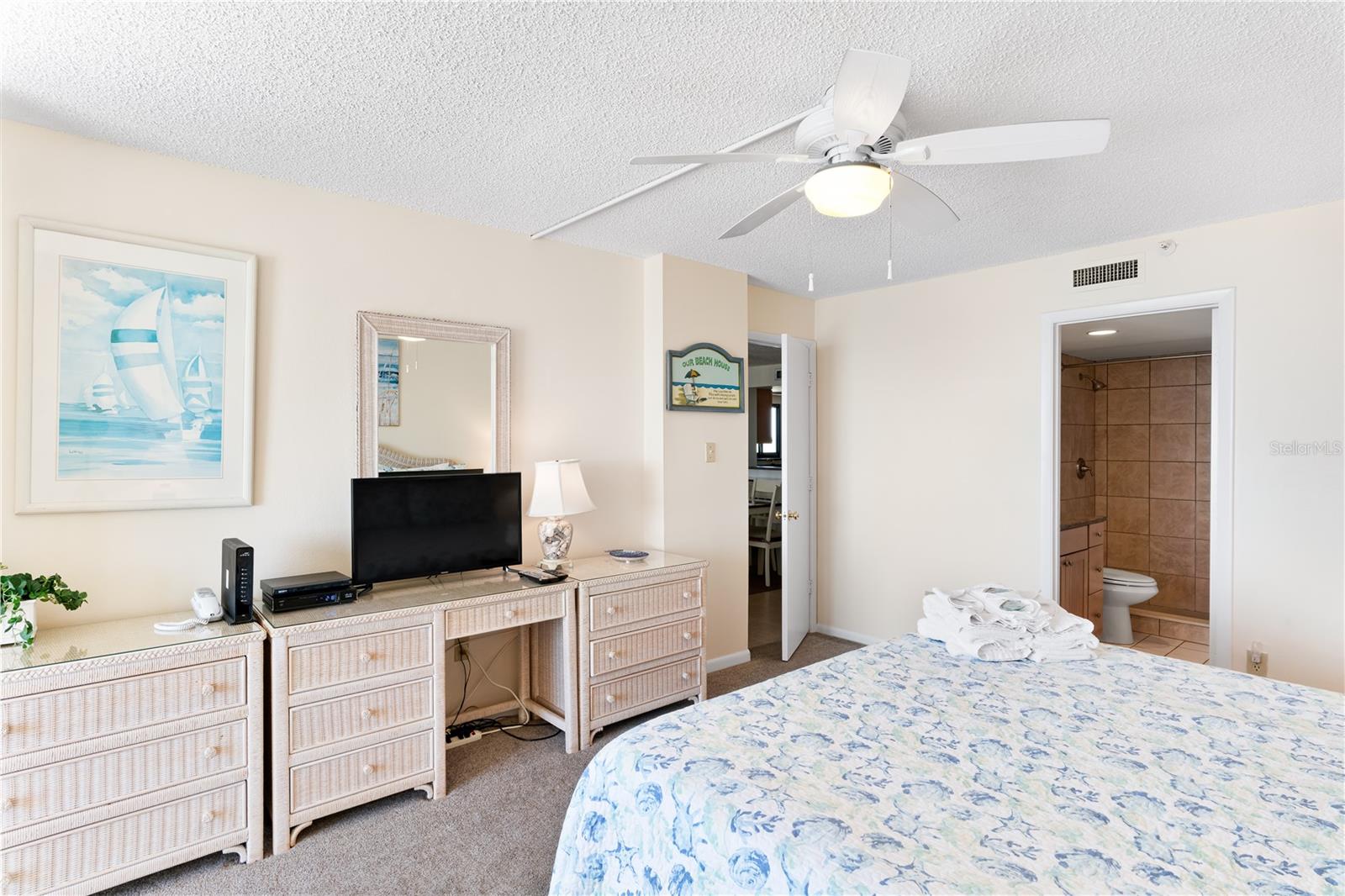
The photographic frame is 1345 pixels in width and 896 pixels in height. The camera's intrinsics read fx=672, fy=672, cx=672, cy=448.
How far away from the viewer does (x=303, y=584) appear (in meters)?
2.48

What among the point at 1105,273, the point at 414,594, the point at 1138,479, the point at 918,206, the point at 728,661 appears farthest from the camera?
the point at 1138,479

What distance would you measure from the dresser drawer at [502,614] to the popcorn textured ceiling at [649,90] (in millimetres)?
1737

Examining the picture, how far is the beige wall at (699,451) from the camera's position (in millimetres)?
3828

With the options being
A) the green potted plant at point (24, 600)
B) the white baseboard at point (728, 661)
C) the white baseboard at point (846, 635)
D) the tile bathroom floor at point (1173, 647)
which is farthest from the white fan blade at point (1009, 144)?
the tile bathroom floor at point (1173, 647)

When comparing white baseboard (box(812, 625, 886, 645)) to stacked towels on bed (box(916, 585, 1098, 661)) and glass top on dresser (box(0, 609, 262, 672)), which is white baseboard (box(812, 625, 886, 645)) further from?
glass top on dresser (box(0, 609, 262, 672))

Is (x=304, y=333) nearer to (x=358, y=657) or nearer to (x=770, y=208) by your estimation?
(x=358, y=657)

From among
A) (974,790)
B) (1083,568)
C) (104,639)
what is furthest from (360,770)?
(1083,568)

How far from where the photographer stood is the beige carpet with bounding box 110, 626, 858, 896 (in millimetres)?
2113

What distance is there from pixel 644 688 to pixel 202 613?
73.4 inches

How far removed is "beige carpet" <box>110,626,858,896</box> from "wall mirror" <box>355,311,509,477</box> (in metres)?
1.34

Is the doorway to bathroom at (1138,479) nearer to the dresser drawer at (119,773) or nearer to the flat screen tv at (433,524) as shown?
the flat screen tv at (433,524)

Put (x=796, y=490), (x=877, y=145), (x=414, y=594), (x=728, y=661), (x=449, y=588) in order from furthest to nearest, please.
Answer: (x=796, y=490)
(x=728, y=661)
(x=449, y=588)
(x=414, y=594)
(x=877, y=145)

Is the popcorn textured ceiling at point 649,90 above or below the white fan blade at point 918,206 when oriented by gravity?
above

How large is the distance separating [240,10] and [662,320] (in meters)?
2.40
